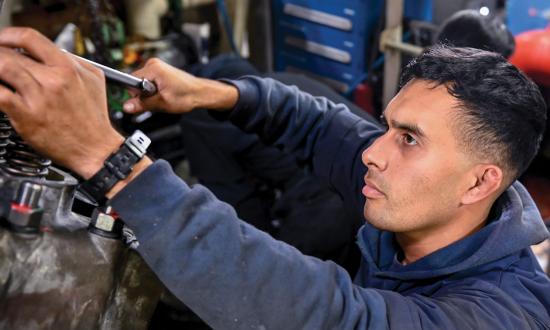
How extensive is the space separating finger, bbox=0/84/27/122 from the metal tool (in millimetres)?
129

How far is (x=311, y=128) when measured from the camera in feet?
4.81

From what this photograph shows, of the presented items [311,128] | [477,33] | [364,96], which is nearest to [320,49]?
[364,96]

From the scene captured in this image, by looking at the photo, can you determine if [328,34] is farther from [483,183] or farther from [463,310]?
[463,310]

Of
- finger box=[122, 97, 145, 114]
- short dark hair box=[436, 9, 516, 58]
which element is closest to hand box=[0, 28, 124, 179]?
finger box=[122, 97, 145, 114]

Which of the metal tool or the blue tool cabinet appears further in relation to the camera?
the blue tool cabinet

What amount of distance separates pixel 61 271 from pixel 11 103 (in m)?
0.22

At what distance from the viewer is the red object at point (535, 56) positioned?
208 cm

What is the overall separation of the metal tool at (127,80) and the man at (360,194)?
3 centimetres

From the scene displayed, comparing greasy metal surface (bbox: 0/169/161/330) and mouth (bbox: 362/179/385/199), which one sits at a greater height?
greasy metal surface (bbox: 0/169/161/330)

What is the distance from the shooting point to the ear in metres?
1.08

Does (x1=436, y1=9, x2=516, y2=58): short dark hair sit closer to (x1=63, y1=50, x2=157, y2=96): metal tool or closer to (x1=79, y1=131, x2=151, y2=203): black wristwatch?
(x1=63, y1=50, x2=157, y2=96): metal tool

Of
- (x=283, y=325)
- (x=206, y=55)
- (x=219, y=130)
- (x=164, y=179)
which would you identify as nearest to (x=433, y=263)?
(x=283, y=325)

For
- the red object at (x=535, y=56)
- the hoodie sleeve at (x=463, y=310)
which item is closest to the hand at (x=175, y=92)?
the hoodie sleeve at (x=463, y=310)

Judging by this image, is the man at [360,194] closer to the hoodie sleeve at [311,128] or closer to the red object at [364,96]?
the hoodie sleeve at [311,128]
